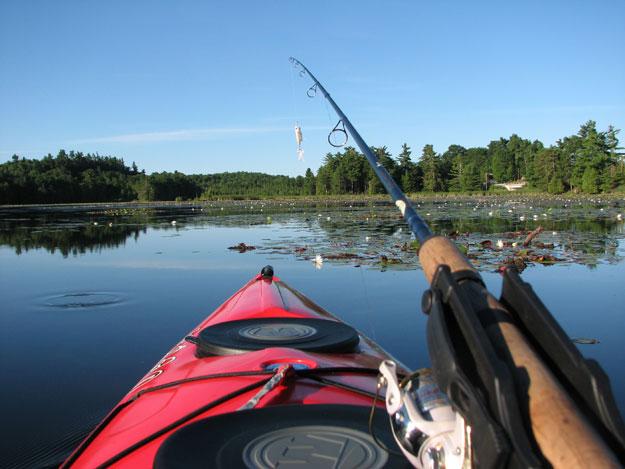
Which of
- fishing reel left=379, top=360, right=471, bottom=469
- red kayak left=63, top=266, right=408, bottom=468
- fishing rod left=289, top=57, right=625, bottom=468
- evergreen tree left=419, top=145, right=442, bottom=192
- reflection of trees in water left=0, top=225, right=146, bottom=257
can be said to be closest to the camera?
fishing rod left=289, top=57, right=625, bottom=468

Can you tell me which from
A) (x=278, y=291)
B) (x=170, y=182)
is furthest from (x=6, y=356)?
(x=170, y=182)

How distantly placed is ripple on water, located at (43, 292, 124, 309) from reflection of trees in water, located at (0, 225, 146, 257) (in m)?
4.55

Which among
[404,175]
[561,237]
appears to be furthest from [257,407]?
[404,175]

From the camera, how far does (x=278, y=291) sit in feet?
14.3

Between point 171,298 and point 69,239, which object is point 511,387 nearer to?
point 171,298

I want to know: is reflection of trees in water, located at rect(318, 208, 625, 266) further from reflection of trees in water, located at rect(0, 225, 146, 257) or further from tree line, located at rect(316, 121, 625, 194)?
tree line, located at rect(316, 121, 625, 194)

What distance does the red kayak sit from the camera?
1.48 metres

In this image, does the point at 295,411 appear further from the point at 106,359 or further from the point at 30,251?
the point at 30,251

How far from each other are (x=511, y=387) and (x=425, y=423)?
267mm

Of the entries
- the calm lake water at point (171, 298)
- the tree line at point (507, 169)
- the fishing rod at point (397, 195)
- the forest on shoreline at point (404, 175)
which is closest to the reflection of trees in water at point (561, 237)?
the calm lake water at point (171, 298)

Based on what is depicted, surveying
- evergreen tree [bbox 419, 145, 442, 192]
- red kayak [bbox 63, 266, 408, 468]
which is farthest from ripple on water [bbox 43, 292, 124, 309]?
evergreen tree [bbox 419, 145, 442, 192]

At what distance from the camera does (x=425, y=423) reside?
107 centimetres

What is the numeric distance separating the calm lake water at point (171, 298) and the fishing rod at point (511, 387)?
289 cm

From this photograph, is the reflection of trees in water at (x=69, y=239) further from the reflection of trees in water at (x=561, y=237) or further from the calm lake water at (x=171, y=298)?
the reflection of trees in water at (x=561, y=237)
